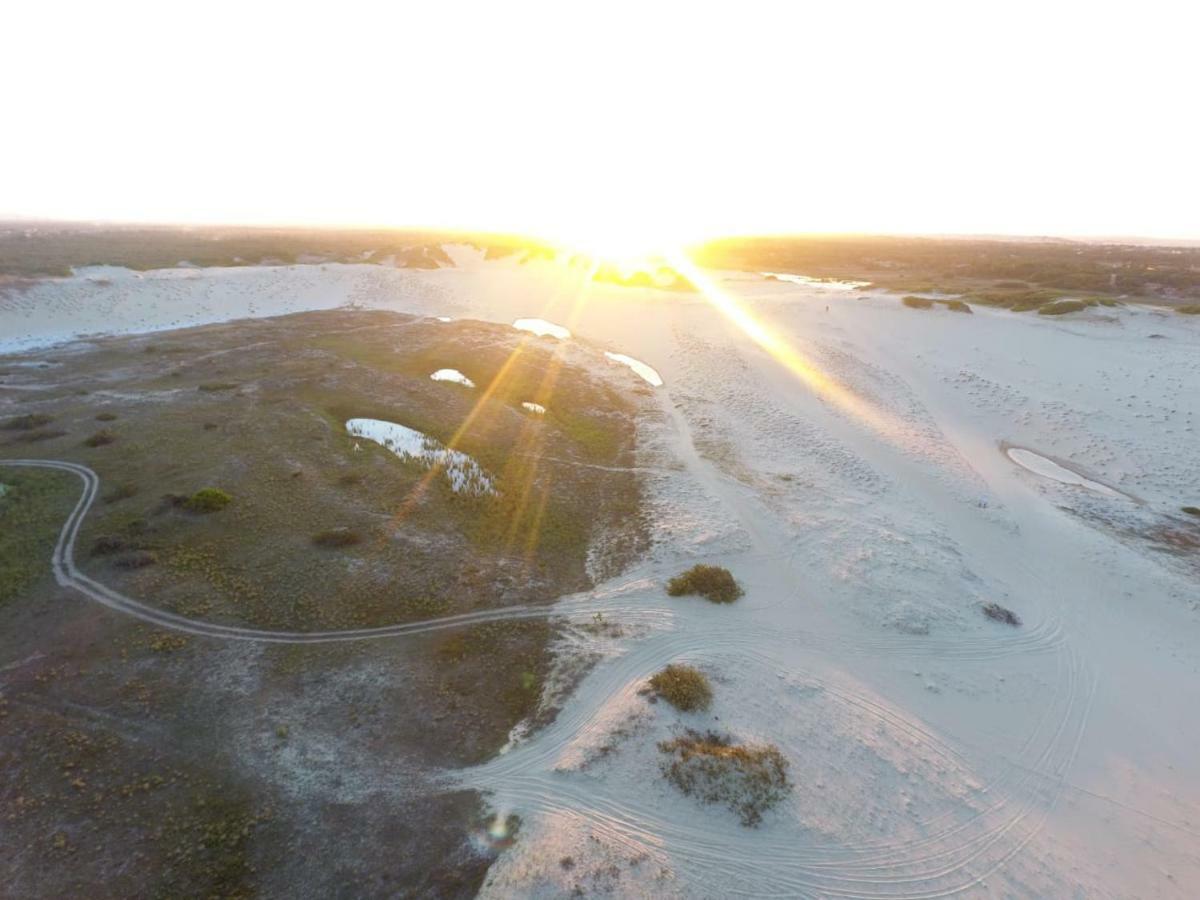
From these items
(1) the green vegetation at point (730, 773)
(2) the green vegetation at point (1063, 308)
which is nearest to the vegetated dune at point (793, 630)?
(1) the green vegetation at point (730, 773)

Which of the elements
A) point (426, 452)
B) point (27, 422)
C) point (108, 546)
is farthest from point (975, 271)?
point (27, 422)

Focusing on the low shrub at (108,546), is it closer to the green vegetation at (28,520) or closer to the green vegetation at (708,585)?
the green vegetation at (28,520)

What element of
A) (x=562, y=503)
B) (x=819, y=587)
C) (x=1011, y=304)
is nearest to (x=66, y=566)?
(x=562, y=503)

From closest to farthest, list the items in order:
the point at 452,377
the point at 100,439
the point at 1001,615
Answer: the point at 1001,615, the point at 100,439, the point at 452,377

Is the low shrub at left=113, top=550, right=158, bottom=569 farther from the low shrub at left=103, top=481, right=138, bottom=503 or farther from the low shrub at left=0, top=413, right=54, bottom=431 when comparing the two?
the low shrub at left=0, top=413, right=54, bottom=431

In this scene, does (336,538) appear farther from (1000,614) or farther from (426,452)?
(1000,614)

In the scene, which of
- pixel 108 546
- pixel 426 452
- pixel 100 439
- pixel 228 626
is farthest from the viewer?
pixel 426 452

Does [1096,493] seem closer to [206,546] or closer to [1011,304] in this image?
[206,546]
